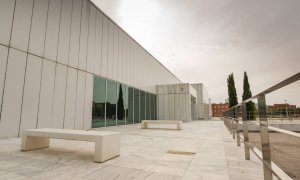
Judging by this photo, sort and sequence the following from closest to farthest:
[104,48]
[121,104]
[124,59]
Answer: [104,48], [121,104], [124,59]

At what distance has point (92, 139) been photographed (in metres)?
3.26

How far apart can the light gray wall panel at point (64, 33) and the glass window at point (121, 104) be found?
491 cm

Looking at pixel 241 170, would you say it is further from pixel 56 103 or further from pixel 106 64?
pixel 106 64

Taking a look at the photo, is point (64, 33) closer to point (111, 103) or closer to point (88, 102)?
point (88, 102)

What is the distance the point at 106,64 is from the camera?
11.3m

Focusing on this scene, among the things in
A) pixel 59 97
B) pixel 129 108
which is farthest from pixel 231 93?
pixel 59 97

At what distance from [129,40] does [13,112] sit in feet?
34.2

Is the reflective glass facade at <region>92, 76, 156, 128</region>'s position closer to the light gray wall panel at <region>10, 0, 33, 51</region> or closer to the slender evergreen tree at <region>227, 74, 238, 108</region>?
the light gray wall panel at <region>10, 0, 33, 51</region>

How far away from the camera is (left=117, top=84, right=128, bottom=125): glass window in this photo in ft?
40.4

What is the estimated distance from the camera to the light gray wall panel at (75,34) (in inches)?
341

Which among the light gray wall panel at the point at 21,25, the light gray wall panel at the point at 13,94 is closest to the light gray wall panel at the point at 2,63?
the light gray wall panel at the point at 13,94

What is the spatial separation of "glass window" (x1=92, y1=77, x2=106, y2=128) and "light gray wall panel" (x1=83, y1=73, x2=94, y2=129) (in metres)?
0.25

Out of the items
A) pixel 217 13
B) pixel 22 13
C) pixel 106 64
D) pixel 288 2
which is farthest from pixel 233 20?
pixel 22 13

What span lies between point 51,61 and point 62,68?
60 centimetres
